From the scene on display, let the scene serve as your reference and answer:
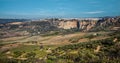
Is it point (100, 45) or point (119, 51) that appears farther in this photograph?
point (100, 45)

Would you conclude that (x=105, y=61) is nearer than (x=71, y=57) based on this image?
Yes

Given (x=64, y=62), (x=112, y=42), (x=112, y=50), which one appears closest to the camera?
(x=64, y=62)

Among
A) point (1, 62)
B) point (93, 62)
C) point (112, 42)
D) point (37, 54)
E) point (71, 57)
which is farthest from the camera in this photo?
point (112, 42)

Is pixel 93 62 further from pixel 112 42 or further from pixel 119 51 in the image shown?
pixel 112 42

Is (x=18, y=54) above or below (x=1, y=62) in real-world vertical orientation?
below

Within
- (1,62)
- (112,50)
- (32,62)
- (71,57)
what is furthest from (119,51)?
(1,62)

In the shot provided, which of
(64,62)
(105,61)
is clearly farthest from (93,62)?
(64,62)

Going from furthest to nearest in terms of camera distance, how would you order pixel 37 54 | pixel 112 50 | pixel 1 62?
pixel 37 54 < pixel 112 50 < pixel 1 62

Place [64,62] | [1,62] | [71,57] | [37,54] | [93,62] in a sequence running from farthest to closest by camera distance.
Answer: [37,54], [71,57], [64,62], [93,62], [1,62]

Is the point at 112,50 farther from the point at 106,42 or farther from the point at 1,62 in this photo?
the point at 1,62
